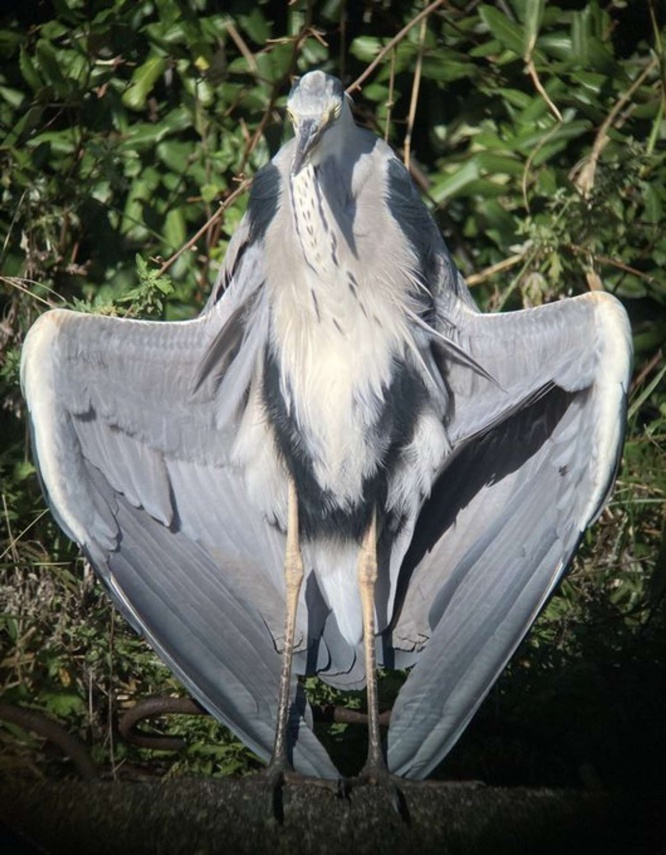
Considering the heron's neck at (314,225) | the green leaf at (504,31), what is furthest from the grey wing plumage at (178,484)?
the green leaf at (504,31)

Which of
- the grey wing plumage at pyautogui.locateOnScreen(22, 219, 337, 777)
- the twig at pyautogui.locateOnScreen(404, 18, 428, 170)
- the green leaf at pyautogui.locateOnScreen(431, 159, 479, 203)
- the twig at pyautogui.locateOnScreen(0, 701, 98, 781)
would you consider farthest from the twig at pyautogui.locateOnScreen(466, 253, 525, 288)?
the twig at pyautogui.locateOnScreen(0, 701, 98, 781)

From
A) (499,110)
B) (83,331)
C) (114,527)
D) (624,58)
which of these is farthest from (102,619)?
(624,58)

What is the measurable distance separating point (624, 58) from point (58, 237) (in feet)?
5.67

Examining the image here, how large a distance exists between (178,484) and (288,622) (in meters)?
0.37

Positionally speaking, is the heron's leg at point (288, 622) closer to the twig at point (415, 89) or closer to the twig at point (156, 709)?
the twig at point (156, 709)

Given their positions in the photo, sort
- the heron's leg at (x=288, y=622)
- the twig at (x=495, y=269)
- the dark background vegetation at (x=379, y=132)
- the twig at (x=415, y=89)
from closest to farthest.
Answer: the heron's leg at (x=288, y=622), the dark background vegetation at (x=379, y=132), the twig at (x=415, y=89), the twig at (x=495, y=269)

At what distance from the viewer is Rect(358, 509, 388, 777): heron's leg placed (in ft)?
8.00

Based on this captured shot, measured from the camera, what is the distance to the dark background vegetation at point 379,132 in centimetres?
345

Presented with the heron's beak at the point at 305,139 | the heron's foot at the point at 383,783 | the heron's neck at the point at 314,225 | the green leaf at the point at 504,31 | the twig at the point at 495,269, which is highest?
the heron's beak at the point at 305,139

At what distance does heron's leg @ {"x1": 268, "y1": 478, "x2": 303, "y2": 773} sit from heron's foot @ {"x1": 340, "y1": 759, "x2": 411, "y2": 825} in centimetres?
14

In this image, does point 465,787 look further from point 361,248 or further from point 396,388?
point 361,248

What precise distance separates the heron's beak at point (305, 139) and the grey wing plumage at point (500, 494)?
0.45 metres

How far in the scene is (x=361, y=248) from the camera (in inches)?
104

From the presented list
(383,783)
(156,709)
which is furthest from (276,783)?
(156,709)
